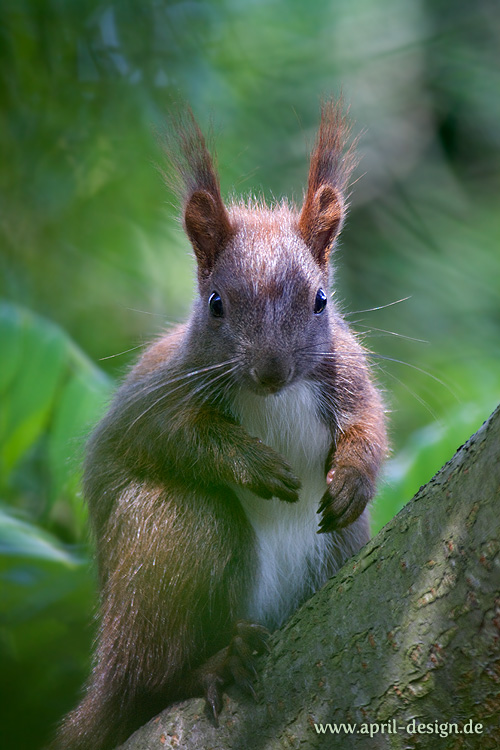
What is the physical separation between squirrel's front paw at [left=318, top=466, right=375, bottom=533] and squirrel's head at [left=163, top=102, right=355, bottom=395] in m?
0.33

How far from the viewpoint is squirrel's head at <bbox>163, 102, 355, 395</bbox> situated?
2.35 m

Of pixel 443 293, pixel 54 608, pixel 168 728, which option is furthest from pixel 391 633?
pixel 443 293

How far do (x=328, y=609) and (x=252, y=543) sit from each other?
57 centimetres

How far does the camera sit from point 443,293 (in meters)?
5.11

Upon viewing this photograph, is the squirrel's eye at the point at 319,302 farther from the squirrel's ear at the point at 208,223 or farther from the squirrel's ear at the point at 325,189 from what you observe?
the squirrel's ear at the point at 208,223

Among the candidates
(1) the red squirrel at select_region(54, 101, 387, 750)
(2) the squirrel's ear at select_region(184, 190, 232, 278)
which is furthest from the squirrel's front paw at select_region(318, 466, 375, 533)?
(2) the squirrel's ear at select_region(184, 190, 232, 278)

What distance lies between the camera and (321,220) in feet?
9.06

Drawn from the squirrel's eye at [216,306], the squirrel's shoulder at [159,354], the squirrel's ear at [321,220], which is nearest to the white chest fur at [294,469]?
the squirrel's eye at [216,306]

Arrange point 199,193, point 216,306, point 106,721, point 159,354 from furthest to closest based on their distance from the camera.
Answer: point 159,354
point 199,193
point 216,306
point 106,721

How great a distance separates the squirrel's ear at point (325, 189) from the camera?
2.75 metres

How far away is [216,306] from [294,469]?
61 cm

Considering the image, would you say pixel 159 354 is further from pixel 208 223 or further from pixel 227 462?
pixel 227 462

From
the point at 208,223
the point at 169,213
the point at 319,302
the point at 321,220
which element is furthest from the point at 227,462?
the point at 169,213

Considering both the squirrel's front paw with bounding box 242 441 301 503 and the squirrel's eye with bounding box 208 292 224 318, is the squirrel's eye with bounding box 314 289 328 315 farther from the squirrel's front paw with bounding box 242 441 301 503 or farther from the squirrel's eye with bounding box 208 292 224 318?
the squirrel's front paw with bounding box 242 441 301 503
